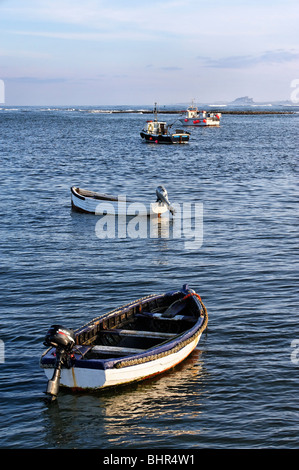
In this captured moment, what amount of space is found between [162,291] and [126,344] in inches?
202

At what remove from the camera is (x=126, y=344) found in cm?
1477

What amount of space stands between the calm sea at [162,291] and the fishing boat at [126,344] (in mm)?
481

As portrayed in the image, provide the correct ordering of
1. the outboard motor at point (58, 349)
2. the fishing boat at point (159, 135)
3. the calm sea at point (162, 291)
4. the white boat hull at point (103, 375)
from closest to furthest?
the calm sea at point (162, 291)
the outboard motor at point (58, 349)
the white boat hull at point (103, 375)
the fishing boat at point (159, 135)

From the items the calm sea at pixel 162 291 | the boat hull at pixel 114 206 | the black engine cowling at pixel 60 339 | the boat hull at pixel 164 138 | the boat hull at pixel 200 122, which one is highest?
the boat hull at pixel 200 122

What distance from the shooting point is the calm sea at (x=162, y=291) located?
38.0 ft

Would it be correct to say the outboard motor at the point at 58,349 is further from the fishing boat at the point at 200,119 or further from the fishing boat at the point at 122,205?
the fishing boat at the point at 200,119

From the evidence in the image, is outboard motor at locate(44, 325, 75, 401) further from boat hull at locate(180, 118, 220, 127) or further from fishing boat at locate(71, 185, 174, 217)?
boat hull at locate(180, 118, 220, 127)

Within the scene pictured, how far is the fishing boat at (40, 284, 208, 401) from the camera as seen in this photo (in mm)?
12297

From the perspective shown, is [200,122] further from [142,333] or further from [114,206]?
[142,333]

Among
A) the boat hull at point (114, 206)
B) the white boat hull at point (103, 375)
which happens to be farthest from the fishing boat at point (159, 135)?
the white boat hull at point (103, 375)

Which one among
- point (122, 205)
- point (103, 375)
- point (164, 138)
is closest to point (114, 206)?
point (122, 205)

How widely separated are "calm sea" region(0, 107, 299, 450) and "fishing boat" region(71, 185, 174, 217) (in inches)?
28.3

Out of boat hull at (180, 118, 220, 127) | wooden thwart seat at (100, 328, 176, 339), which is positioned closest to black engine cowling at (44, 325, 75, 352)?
wooden thwart seat at (100, 328, 176, 339)
